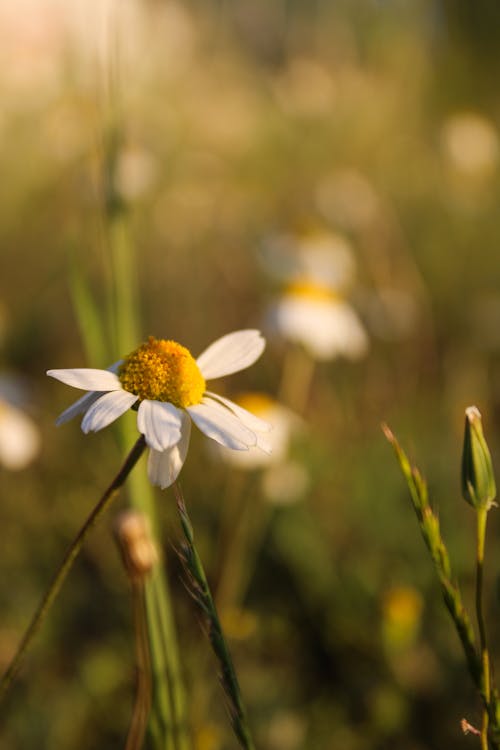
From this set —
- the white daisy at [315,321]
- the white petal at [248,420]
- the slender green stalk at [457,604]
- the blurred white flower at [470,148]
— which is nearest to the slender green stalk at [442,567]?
the slender green stalk at [457,604]

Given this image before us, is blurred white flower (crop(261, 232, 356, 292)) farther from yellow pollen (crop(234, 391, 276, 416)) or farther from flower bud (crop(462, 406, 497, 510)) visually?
flower bud (crop(462, 406, 497, 510))

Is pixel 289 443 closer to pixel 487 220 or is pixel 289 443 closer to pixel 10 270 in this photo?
pixel 10 270

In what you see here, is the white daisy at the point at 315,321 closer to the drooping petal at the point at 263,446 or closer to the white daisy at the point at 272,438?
the white daisy at the point at 272,438

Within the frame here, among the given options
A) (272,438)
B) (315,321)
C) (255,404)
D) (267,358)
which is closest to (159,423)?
(272,438)

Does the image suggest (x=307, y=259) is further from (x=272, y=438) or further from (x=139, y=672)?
(x=139, y=672)

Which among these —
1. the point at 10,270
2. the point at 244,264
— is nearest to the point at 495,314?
the point at 244,264

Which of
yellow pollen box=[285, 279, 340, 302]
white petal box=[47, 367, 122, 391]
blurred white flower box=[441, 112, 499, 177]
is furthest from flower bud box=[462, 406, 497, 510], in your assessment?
blurred white flower box=[441, 112, 499, 177]
